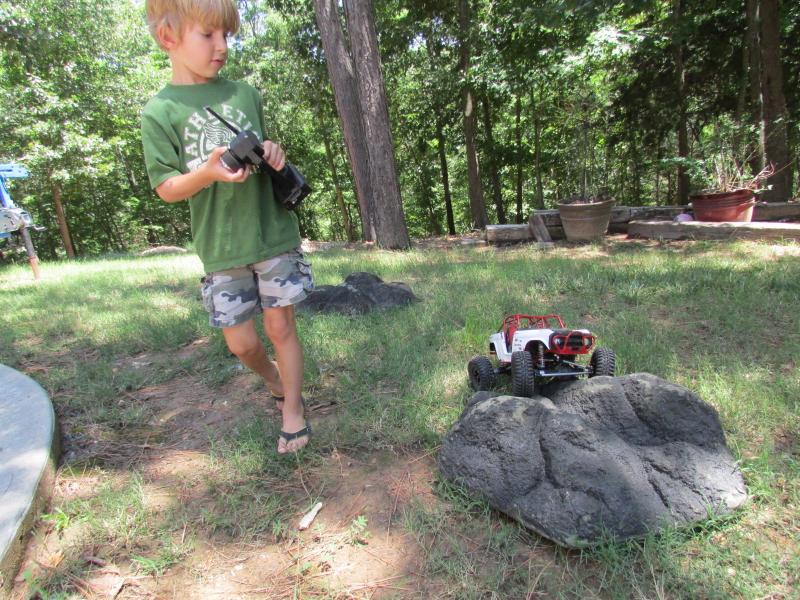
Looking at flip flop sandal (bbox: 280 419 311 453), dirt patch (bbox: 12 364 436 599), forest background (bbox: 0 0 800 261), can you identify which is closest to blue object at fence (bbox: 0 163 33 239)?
forest background (bbox: 0 0 800 261)

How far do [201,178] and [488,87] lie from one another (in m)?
9.40

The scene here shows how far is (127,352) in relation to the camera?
342 cm

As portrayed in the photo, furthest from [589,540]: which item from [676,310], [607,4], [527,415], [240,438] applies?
[607,4]

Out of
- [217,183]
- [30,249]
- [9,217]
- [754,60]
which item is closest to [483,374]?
[217,183]

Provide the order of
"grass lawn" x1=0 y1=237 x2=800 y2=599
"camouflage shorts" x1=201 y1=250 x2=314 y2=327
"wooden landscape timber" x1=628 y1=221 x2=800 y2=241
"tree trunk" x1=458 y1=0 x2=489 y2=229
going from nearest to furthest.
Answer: "grass lawn" x1=0 y1=237 x2=800 y2=599 < "camouflage shorts" x1=201 y1=250 x2=314 y2=327 < "wooden landscape timber" x1=628 y1=221 x2=800 y2=241 < "tree trunk" x1=458 y1=0 x2=489 y2=229

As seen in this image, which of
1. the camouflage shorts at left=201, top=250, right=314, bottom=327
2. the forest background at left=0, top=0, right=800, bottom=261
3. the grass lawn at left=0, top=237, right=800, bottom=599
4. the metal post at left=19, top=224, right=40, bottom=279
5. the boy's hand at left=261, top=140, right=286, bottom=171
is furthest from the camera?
the forest background at left=0, top=0, right=800, bottom=261

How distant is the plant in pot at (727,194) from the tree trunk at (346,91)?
5.19m

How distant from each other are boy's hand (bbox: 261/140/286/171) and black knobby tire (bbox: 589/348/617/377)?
168 cm

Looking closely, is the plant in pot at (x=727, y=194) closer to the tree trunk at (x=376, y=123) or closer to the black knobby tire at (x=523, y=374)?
the tree trunk at (x=376, y=123)

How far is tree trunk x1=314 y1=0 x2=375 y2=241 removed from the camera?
7.68 meters

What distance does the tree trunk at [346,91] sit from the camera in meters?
7.68

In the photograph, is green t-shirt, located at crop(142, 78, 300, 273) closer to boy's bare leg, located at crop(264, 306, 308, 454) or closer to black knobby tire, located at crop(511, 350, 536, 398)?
boy's bare leg, located at crop(264, 306, 308, 454)

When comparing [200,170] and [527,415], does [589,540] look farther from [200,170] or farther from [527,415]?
[200,170]

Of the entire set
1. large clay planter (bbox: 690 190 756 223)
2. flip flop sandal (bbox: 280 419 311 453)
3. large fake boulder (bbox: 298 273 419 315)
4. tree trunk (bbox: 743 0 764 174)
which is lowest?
flip flop sandal (bbox: 280 419 311 453)
